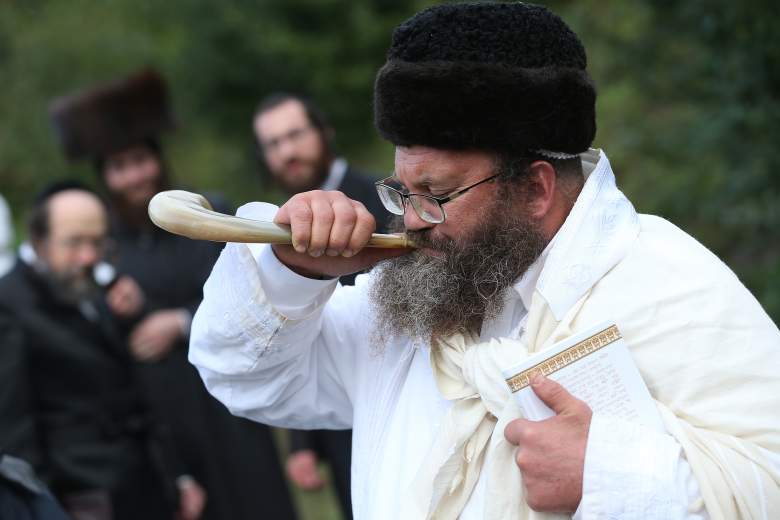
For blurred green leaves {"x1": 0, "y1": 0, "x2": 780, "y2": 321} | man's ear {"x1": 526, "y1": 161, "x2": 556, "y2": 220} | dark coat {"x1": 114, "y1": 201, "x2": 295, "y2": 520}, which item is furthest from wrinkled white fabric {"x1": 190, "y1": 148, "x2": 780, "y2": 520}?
dark coat {"x1": 114, "y1": 201, "x2": 295, "y2": 520}

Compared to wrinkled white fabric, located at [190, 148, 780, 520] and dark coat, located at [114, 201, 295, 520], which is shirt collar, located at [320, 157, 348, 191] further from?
wrinkled white fabric, located at [190, 148, 780, 520]

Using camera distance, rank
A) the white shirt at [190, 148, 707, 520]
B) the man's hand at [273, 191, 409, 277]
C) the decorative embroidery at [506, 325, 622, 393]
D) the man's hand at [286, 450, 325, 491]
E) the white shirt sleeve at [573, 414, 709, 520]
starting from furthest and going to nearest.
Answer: the man's hand at [286, 450, 325, 491]
the white shirt at [190, 148, 707, 520]
the man's hand at [273, 191, 409, 277]
the decorative embroidery at [506, 325, 622, 393]
the white shirt sleeve at [573, 414, 709, 520]

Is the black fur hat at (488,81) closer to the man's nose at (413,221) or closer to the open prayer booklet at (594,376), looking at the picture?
the man's nose at (413,221)

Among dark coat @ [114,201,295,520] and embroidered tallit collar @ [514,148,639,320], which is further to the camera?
dark coat @ [114,201,295,520]

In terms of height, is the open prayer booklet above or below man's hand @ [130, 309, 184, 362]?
above

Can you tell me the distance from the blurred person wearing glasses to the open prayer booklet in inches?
113

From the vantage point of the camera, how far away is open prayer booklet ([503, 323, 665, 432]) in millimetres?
2031

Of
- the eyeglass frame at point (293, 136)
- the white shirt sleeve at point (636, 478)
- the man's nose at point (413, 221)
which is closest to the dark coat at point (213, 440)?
the eyeglass frame at point (293, 136)

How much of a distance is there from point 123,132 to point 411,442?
4311 millimetres

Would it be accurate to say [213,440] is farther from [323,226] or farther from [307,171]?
[323,226]

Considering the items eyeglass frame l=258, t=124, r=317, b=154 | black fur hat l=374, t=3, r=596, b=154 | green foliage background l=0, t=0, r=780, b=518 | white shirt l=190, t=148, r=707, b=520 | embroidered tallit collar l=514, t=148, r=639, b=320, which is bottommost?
green foliage background l=0, t=0, r=780, b=518

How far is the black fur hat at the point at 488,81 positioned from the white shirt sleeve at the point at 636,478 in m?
0.68

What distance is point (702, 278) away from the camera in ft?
7.07

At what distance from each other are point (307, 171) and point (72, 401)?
5.32 feet
